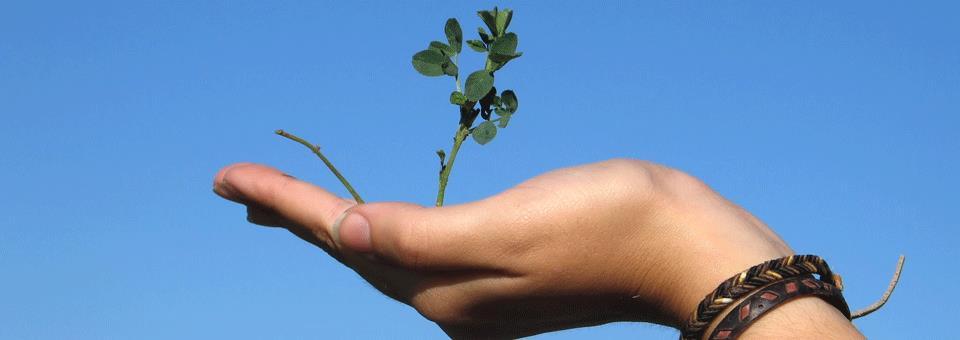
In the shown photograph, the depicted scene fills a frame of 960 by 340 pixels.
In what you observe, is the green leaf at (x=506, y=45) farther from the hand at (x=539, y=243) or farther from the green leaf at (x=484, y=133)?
the hand at (x=539, y=243)

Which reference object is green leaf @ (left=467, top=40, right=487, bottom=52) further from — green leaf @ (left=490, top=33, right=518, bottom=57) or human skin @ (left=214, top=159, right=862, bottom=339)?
human skin @ (left=214, top=159, right=862, bottom=339)

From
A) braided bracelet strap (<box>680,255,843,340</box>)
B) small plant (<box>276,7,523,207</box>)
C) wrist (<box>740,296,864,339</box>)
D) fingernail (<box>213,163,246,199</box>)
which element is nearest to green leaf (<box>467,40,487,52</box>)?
small plant (<box>276,7,523,207</box>)

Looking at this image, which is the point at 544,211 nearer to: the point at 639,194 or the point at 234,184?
the point at 639,194

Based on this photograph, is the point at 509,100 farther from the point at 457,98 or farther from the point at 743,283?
the point at 743,283

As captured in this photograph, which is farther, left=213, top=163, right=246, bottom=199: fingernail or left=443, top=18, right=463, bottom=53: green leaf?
left=443, top=18, right=463, bottom=53: green leaf

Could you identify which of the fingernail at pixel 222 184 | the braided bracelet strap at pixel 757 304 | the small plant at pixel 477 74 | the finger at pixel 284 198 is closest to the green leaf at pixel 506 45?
the small plant at pixel 477 74

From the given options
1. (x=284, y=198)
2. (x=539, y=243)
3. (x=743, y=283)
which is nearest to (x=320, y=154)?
(x=284, y=198)

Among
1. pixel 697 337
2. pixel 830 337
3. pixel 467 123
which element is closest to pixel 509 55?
pixel 467 123
